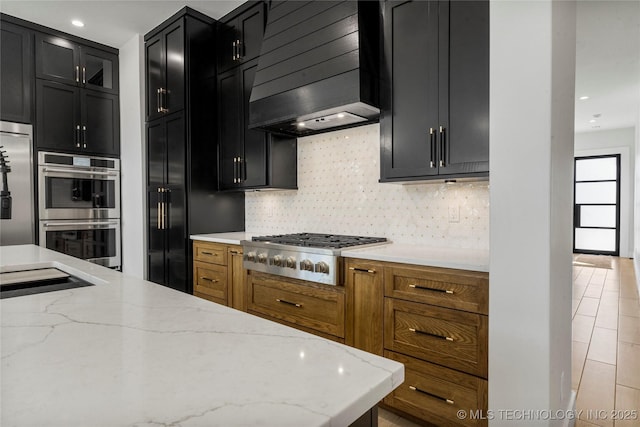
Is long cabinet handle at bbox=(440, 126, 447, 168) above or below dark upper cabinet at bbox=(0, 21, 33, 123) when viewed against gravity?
below

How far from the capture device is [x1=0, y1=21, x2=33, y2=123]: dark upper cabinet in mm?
3510

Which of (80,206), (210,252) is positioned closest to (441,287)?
(210,252)

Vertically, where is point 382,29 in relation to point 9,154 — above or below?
above

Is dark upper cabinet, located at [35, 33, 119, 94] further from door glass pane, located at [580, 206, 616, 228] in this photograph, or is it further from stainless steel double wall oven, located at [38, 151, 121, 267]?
door glass pane, located at [580, 206, 616, 228]

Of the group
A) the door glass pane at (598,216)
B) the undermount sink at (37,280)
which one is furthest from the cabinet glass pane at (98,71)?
the door glass pane at (598,216)

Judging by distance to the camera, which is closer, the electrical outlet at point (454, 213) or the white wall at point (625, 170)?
the electrical outlet at point (454, 213)

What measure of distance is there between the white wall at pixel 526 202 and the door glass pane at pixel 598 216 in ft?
26.8

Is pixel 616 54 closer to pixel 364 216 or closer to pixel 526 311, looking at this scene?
pixel 364 216

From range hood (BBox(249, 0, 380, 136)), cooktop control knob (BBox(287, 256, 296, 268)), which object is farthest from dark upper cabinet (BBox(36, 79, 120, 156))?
cooktop control knob (BBox(287, 256, 296, 268))

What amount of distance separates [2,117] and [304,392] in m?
4.46

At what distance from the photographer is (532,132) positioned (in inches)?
55.7

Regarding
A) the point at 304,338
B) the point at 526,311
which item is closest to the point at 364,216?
the point at 526,311

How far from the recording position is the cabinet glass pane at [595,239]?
785 cm

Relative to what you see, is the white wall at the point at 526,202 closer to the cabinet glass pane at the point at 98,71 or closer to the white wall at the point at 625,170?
the cabinet glass pane at the point at 98,71
